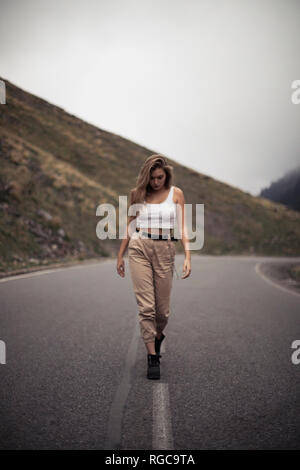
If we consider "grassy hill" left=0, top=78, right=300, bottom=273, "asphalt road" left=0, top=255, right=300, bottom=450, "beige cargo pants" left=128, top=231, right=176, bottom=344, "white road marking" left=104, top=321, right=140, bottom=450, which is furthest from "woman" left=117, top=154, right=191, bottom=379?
"grassy hill" left=0, top=78, right=300, bottom=273

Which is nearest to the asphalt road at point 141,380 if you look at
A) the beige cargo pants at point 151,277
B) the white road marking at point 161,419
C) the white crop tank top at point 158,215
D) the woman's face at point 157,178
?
the white road marking at point 161,419

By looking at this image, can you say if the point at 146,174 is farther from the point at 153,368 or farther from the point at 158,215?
the point at 153,368

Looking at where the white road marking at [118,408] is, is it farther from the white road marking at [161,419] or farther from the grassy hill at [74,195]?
the grassy hill at [74,195]

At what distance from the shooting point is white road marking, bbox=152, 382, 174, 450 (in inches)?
103

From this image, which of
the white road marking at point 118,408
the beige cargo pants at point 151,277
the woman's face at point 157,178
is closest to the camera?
the white road marking at point 118,408

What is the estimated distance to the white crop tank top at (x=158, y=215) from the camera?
4.11 m

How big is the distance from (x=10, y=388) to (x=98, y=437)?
1249 mm

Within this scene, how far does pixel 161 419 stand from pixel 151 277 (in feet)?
4.79

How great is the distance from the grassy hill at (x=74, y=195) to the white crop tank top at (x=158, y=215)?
962 cm

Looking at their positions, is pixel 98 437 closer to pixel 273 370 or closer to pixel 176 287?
pixel 273 370

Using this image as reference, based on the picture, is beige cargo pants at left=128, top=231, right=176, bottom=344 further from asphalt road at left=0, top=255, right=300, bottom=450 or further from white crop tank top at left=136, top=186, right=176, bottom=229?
asphalt road at left=0, top=255, right=300, bottom=450

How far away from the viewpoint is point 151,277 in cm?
410

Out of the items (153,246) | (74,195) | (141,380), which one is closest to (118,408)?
(141,380)

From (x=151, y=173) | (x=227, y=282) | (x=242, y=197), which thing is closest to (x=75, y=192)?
(x=227, y=282)
